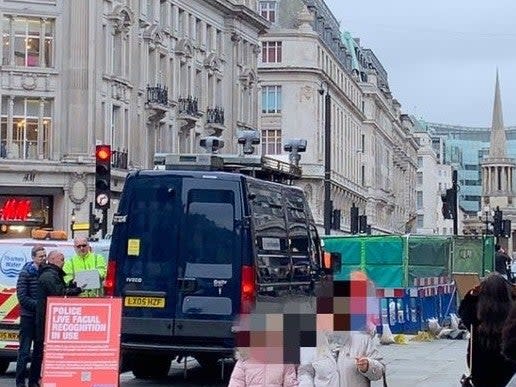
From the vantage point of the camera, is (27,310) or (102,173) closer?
(27,310)

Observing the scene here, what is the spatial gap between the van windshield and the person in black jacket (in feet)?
5.23

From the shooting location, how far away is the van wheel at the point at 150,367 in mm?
18578

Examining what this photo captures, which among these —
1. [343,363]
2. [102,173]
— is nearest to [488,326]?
[343,363]

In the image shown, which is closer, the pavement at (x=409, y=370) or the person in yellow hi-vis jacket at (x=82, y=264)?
the pavement at (x=409, y=370)

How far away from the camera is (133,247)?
16625 mm

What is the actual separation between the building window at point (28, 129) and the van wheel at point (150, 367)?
32.0 m

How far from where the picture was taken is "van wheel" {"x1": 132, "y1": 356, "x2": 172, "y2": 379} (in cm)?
1858

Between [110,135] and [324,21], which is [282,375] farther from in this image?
[324,21]

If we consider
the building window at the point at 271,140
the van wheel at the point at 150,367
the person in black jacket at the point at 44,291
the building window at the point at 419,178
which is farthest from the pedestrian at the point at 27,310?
the building window at the point at 419,178

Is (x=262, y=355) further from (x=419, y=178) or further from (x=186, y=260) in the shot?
(x=419, y=178)

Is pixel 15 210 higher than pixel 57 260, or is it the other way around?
pixel 15 210

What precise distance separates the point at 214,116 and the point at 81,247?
46777 millimetres

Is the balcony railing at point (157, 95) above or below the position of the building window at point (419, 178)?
below

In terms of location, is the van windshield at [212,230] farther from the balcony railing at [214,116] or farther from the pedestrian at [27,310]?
the balcony railing at [214,116]
